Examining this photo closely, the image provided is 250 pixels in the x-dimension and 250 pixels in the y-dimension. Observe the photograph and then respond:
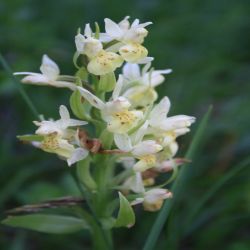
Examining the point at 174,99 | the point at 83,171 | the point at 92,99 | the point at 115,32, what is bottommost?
the point at 174,99

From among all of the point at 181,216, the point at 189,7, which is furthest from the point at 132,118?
the point at 189,7

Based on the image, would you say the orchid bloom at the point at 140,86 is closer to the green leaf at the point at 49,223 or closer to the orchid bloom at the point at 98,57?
the orchid bloom at the point at 98,57

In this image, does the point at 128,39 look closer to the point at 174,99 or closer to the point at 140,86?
the point at 140,86

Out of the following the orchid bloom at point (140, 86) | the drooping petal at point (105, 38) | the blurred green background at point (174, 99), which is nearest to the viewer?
the drooping petal at point (105, 38)

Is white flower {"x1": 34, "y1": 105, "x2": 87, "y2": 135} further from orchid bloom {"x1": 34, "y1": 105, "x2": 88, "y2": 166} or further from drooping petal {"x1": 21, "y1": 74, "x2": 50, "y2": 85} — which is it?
drooping petal {"x1": 21, "y1": 74, "x2": 50, "y2": 85}

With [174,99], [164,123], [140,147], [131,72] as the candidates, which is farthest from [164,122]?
[174,99]

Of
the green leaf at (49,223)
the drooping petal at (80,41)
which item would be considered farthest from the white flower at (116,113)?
the green leaf at (49,223)
